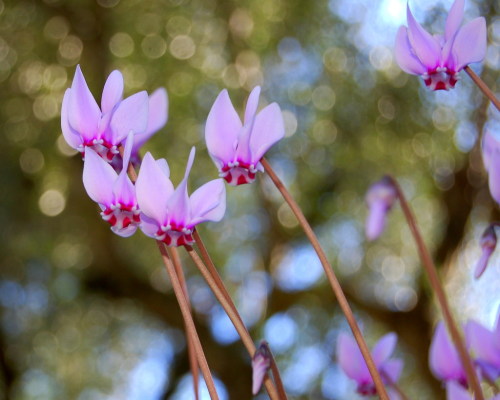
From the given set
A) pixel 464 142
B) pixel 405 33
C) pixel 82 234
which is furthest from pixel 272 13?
pixel 405 33

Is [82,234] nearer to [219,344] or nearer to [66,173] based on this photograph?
[66,173]

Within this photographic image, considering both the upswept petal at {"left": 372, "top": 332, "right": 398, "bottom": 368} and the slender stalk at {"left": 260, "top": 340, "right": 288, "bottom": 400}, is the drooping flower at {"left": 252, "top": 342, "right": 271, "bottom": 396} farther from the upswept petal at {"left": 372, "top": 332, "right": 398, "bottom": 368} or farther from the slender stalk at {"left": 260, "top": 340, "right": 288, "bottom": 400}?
the upswept petal at {"left": 372, "top": 332, "right": 398, "bottom": 368}

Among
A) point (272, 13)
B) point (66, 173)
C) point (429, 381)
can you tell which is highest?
point (272, 13)

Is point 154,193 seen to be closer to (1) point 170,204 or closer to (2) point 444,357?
(1) point 170,204

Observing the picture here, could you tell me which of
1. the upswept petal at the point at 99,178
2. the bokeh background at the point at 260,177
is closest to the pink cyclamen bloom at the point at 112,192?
the upswept petal at the point at 99,178

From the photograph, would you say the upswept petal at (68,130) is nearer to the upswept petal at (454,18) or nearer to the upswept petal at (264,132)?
the upswept petal at (264,132)

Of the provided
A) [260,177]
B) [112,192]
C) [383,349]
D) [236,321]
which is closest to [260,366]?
[236,321]
